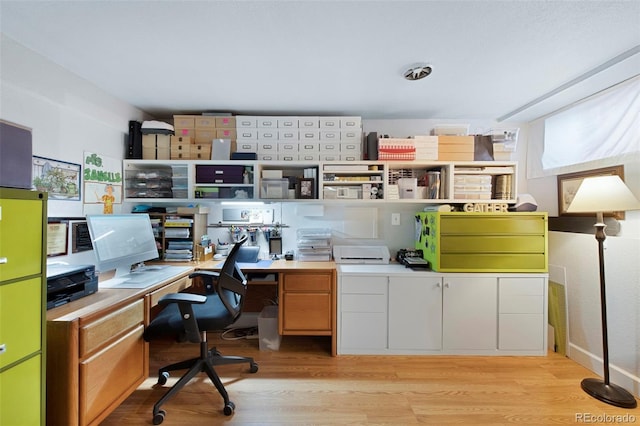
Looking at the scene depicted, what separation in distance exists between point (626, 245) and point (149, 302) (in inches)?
138

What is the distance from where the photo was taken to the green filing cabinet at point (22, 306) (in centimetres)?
103

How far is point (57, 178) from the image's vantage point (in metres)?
1.82

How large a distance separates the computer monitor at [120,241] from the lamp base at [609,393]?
3570 millimetres

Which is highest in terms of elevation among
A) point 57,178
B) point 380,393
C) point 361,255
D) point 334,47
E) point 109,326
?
point 334,47

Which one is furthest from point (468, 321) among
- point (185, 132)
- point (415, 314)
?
point (185, 132)

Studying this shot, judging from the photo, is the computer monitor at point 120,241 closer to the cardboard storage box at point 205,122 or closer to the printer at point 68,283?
the printer at point 68,283

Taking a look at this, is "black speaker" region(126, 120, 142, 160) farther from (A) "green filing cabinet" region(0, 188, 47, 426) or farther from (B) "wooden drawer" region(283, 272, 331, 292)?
(B) "wooden drawer" region(283, 272, 331, 292)

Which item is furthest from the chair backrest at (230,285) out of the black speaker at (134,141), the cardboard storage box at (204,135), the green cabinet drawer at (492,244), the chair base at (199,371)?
the green cabinet drawer at (492,244)

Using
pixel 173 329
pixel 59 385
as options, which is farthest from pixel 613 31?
pixel 59 385

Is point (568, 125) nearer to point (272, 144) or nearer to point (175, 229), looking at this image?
point (272, 144)

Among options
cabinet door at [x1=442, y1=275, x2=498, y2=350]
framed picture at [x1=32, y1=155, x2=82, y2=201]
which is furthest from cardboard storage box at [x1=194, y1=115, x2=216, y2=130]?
cabinet door at [x1=442, y1=275, x2=498, y2=350]

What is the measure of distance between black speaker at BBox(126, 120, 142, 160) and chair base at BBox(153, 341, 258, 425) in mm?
1954

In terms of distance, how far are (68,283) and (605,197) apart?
3.45m

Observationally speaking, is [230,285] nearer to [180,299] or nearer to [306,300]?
[180,299]
